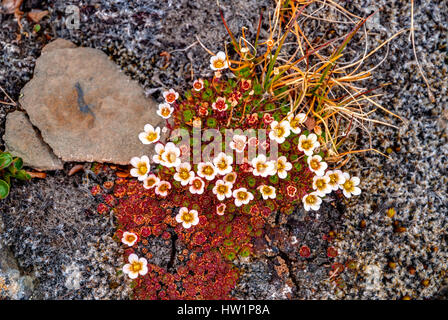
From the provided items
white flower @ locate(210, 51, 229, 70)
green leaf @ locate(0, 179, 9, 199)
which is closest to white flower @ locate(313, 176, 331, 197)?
white flower @ locate(210, 51, 229, 70)

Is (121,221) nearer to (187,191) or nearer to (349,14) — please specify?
(187,191)

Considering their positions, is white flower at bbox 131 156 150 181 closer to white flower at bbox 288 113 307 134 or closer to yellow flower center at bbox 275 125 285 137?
yellow flower center at bbox 275 125 285 137

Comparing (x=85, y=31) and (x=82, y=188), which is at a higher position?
(x=85, y=31)

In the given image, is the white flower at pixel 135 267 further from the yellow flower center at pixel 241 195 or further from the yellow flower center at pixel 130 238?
the yellow flower center at pixel 241 195

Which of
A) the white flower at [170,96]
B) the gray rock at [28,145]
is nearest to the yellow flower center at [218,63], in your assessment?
the white flower at [170,96]

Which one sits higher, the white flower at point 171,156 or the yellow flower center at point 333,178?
the white flower at point 171,156

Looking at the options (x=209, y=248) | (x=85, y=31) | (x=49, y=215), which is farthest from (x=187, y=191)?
(x=85, y=31)
